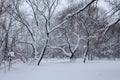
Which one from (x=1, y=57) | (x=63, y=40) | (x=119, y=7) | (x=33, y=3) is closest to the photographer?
(x=119, y=7)

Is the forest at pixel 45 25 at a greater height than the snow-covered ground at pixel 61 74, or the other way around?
the forest at pixel 45 25

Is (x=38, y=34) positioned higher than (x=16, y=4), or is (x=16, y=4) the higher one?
(x=16, y=4)

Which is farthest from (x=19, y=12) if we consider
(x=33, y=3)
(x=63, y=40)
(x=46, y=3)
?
(x=63, y=40)

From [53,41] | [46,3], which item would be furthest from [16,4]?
[53,41]

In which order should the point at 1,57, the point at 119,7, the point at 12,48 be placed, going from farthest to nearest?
1. the point at 12,48
2. the point at 1,57
3. the point at 119,7

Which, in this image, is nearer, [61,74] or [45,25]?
[61,74]

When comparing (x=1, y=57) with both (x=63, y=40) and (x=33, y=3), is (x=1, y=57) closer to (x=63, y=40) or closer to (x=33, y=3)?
(x=33, y=3)

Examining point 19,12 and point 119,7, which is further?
point 19,12

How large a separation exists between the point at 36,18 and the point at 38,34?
6.62 feet

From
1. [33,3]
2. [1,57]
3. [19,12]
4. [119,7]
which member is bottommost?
[1,57]

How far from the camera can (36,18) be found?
20.1 meters

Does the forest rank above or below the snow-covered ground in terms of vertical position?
above

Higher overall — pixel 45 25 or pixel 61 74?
pixel 45 25

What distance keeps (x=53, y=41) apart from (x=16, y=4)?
8.58 m
